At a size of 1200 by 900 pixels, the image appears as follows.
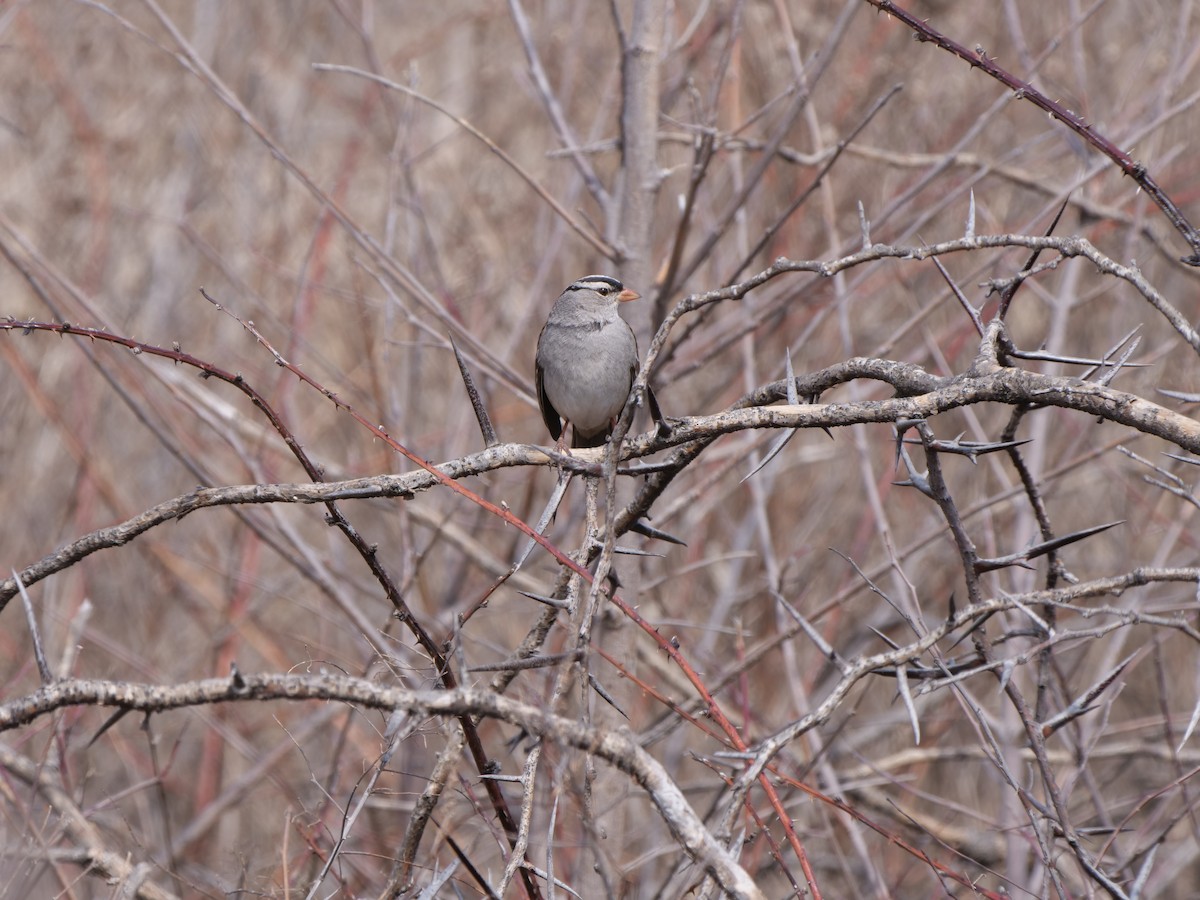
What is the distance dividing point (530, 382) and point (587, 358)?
1.65 metres

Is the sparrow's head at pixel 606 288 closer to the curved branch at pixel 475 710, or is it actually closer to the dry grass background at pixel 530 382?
the dry grass background at pixel 530 382

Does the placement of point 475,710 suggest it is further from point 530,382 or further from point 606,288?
point 530,382

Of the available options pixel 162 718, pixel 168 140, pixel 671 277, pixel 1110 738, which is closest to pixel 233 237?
pixel 168 140

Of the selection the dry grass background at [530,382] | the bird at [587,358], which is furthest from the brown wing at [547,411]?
the dry grass background at [530,382]

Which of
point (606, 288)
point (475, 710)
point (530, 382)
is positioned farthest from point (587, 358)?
point (475, 710)

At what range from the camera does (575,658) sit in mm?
2066

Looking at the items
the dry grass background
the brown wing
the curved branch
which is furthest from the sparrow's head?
the curved branch

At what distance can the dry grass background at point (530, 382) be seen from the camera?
18.6ft

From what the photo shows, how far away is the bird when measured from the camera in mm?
5220

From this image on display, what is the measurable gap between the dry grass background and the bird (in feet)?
0.99

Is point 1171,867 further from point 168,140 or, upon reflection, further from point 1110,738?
point 168,140

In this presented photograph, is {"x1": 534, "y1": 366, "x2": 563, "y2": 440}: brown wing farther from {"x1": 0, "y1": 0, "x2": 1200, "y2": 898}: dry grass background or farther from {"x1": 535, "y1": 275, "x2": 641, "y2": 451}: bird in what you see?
{"x1": 0, "y1": 0, "x2": 1200, "y2": 898}: dry grass background

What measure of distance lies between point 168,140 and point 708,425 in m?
8.91

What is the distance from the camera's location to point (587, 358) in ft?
17.4
